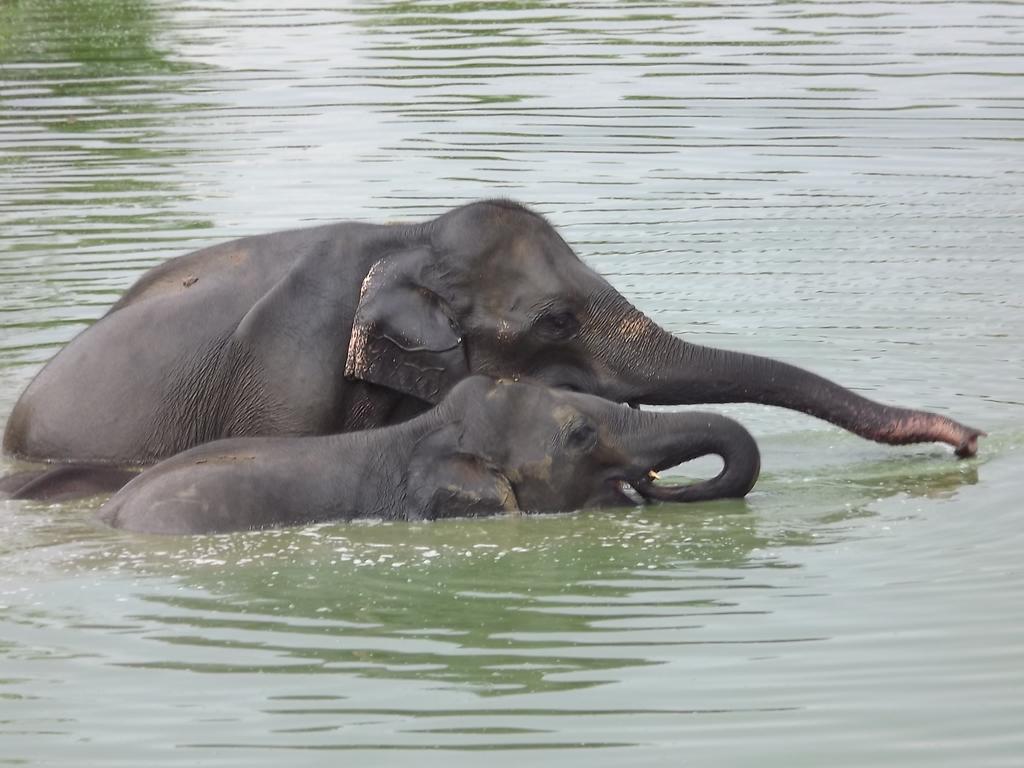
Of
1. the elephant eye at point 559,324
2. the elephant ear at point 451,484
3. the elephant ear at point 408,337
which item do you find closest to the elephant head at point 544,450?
the elephant ear at point 451,484

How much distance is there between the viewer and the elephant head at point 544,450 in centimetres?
1030

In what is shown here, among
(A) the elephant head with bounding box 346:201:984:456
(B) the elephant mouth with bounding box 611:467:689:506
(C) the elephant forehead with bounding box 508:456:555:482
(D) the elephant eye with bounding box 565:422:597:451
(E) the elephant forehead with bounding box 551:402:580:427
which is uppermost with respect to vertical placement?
(A) the elephant head with bounding box 346:201:984:456

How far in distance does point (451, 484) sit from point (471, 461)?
0.48 ft

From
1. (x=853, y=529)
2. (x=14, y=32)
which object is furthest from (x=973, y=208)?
(x=14, y=32)

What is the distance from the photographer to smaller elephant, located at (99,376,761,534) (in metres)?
10.2

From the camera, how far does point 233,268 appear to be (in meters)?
11.9

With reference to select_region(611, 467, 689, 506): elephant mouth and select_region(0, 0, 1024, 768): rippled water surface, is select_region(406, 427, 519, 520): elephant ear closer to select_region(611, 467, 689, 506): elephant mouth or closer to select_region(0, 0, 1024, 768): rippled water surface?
select_region(0, 0, 1024, 768): rippled water surface

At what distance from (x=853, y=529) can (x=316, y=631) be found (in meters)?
2.39

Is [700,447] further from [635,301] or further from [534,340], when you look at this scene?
[635,301]

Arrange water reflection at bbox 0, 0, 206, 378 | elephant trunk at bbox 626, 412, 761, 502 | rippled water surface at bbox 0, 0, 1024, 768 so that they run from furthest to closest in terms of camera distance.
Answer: water reflection at bbox 0, 0, 206, 378, elephant trunk at bbox 626, 412, 761, 502, rippled water surface at bbox 0, 0, 1024, 768

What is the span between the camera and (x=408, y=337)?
10.9 metres

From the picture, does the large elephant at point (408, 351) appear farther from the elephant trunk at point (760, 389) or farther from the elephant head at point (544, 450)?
the elephant head at point (544, 450)

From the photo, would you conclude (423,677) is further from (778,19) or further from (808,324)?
(778,19)

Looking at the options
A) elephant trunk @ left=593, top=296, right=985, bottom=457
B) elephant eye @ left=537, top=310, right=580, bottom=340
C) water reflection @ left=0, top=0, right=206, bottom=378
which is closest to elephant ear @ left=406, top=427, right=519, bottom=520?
elephant eye @ left=537, top=310, right=580, bottom=340
